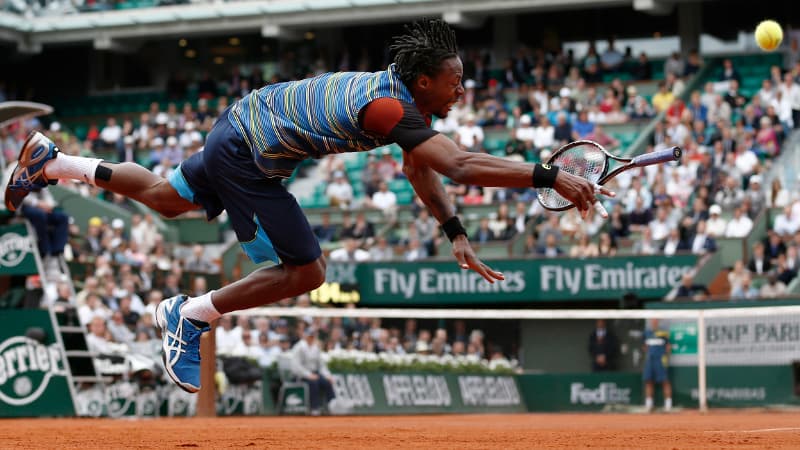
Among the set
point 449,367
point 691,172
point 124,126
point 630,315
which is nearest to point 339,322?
point 449,367

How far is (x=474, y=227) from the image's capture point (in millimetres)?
23703

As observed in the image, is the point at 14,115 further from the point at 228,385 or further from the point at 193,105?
the point at 193,105

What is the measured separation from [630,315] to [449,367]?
265cm

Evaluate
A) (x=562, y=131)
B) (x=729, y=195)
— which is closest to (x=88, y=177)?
(x=729, y=195)

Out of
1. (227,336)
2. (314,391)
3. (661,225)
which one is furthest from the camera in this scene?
(661,225)

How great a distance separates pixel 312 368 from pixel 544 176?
1179cm

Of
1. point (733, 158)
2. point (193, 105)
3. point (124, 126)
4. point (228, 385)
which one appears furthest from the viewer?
point (193, 105)

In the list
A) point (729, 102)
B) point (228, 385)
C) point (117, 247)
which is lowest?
point (228, 385)

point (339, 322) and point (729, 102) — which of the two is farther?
point (729, 102)

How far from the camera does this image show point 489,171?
691 centimetres

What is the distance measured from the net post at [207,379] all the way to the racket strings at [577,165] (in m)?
9.83

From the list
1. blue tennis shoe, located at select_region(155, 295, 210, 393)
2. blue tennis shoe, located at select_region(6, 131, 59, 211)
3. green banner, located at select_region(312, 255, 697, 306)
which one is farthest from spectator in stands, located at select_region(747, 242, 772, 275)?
blue tennis shoe, located at select_region(6, 131, 59, 211)

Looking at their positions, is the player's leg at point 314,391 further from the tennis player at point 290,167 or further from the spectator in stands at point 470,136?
the tennis player at point 290,167

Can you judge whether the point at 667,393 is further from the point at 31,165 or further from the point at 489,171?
the point at 489,171
